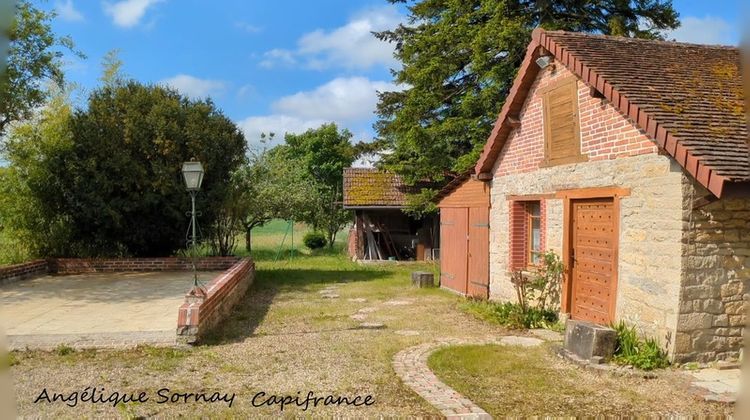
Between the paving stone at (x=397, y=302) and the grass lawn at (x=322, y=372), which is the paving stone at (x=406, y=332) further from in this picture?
the paving stone at (x=397, y=302)

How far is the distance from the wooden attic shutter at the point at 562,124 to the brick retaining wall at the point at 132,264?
1082 cm

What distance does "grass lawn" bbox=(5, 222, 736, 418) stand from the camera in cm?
525

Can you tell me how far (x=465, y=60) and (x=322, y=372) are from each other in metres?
15.5

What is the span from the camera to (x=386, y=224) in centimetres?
2303

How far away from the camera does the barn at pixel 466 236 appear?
39.2ft

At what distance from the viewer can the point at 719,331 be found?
6629 mm

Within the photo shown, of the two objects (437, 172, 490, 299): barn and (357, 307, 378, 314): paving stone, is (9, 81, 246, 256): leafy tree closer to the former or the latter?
(437, 172, 490, 299): barn

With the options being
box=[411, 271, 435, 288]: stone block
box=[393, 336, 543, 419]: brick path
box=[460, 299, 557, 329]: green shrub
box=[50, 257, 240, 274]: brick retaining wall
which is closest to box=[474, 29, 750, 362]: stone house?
box=[460, 299, 557, 329]: green shrub

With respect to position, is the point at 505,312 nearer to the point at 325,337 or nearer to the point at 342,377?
the point at 325,337

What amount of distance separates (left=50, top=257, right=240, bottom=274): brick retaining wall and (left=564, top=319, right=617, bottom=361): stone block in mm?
11933

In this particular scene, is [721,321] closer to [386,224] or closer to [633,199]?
[633,199]

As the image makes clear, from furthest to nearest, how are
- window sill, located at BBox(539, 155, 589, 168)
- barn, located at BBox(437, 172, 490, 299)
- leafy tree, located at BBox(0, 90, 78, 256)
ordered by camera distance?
1. leafy tree, located at BBox(0, 90, 78, 256)
2. barn, located at BBox(437, 172, 490, 299)
3. window sill, located at BBox(539, 155, 589, 168)

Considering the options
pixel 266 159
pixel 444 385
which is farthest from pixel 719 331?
pixel 266 159

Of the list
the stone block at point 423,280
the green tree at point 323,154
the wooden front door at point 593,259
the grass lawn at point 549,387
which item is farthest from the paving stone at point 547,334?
the green tree at point 323,154
